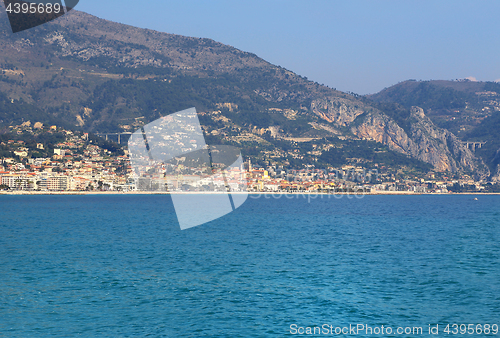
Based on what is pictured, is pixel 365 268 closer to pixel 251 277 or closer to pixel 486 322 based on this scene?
pixel 251 277

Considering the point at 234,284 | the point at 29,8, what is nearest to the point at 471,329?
the point at 234,284

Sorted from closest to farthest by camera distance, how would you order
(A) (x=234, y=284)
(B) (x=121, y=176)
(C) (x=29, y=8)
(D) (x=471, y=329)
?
(D) (x=471, y=329) < (A) (x=234, y=284) < (C) (x=29, y=8) < (B) (x=121, y=176)

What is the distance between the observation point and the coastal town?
12781 cm

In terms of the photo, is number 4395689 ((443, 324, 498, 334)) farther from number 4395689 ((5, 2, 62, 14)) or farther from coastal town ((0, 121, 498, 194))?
coastal town ((0, 121, 498, 194))

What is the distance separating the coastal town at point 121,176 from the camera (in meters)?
128

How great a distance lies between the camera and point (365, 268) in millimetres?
22578

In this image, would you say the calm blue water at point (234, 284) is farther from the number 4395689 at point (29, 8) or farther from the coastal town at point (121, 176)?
the number 4395689 at point (29, 8)

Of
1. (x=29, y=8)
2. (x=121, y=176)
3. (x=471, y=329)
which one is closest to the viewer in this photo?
(x=471, y=329)

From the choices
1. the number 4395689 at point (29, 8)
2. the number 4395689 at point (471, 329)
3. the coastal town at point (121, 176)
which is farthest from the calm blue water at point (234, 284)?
the number 4395689 at point (29, 8)

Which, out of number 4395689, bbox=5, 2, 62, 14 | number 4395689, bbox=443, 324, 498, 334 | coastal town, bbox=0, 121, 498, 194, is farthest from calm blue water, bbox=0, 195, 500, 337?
number 4395689, bbox=5, 2, 62, 14

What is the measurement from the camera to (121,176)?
143250 mm

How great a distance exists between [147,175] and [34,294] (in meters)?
127

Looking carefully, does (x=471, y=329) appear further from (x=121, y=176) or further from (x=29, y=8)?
(x=29, y=8)

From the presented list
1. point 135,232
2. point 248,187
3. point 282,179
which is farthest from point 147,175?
point 135,232
